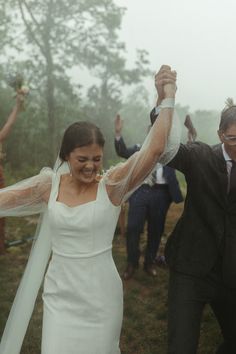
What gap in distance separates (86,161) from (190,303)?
118 centimetres

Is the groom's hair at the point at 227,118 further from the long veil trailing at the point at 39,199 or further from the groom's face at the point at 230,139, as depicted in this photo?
the long veil trailing at the point at 39,199

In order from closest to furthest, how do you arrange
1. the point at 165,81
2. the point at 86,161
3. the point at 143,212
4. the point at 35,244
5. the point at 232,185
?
the point at 165,81 → the point at 86,161 → the point at 232,185 → the point at 35,244 → the point at 143,212

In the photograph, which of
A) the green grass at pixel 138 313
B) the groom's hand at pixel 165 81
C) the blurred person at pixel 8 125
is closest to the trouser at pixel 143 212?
the green grass at pixel 138 313

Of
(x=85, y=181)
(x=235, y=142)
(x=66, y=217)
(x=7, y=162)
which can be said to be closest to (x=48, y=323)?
(x=66, y=217)

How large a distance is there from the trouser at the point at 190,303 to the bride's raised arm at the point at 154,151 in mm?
759

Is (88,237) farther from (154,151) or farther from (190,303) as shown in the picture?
(190,303)

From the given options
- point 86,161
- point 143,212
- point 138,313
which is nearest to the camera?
point 86,161

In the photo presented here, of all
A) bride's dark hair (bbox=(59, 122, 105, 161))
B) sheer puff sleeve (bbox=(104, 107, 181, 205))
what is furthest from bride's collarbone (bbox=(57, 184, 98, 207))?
bride's dark hair (bbox=(59, 122, 105, 161))

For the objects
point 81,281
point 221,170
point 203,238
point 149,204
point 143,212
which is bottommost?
point 143,212

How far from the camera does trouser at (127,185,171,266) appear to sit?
6.32 meters

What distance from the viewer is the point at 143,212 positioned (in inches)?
250

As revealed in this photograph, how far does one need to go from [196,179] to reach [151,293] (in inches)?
125

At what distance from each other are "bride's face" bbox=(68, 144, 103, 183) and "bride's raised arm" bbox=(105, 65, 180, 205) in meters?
0.13

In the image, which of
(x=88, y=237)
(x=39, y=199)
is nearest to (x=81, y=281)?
(x=88, y=237)
